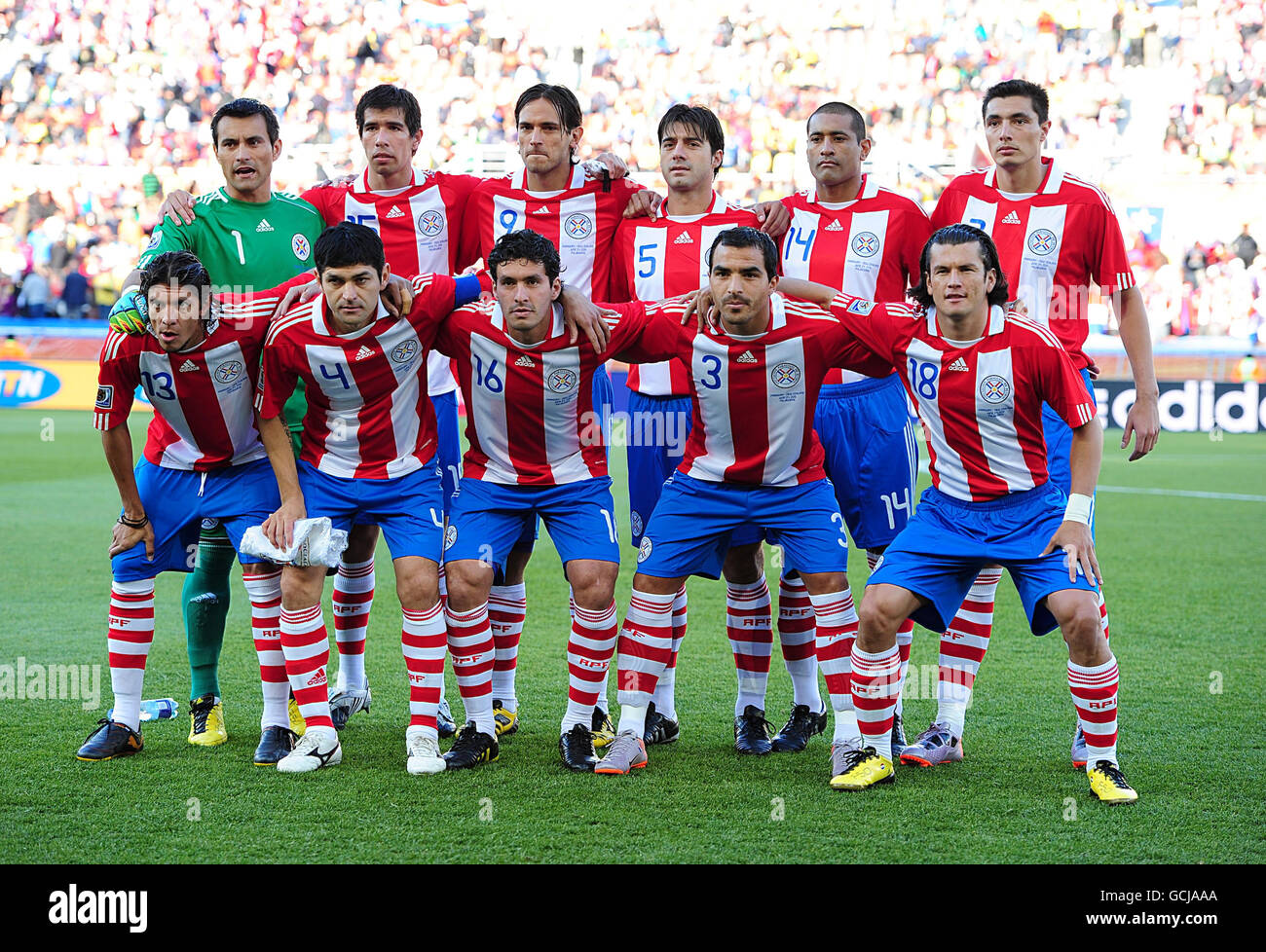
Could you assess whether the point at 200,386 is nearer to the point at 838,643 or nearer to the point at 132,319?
the point at 132,319

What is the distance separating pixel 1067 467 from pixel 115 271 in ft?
59.2

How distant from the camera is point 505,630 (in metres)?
4.72

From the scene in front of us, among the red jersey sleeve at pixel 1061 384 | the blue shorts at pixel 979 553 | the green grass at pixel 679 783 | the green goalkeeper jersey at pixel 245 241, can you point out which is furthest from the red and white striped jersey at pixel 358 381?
the red jersey sleeve at pixel 1061 384

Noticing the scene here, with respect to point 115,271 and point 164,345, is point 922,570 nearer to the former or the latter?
point 164,345

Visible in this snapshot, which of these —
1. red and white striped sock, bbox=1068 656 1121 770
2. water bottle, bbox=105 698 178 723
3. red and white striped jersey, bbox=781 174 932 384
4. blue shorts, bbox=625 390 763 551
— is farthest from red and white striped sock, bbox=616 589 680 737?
water bottle, bbox=105 698 178 723

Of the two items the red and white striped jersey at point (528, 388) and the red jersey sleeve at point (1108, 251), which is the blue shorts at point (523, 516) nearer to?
the red and white striped jersey at point (528, 388)

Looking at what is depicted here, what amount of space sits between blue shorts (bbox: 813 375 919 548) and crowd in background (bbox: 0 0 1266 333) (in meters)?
15.5

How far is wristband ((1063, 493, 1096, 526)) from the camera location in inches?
155

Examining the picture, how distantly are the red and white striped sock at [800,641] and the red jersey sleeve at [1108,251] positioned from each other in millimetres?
1438

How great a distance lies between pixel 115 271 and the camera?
1977cm

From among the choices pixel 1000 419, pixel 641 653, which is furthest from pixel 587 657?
pixel 1000 419

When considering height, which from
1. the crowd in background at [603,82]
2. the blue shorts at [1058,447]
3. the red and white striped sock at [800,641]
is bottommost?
the red and white striped sock at [800,641]

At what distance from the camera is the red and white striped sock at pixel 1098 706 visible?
156 inches

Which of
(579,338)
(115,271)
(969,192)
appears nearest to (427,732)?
(579,338)
